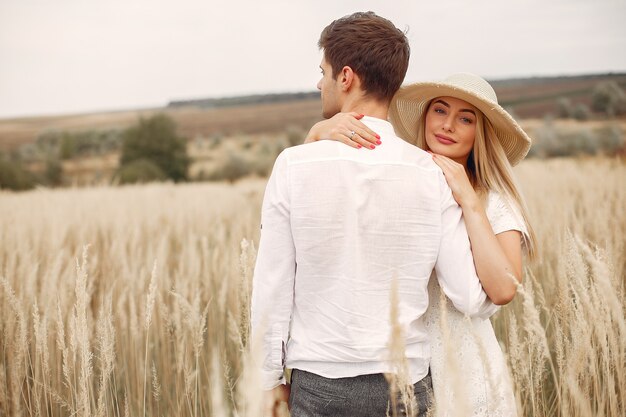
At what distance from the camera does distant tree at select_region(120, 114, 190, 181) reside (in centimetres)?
3058

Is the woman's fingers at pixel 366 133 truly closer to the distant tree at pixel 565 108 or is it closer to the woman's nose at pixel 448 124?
the woman's nose at pixel 448 124

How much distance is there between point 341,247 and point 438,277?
355 millimetres

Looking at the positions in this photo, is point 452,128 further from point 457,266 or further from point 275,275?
point 275,275

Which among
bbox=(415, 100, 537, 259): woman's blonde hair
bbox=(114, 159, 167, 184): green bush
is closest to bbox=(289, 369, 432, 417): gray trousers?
bbox=(415, 100, 537, 259): woman's blonde hair

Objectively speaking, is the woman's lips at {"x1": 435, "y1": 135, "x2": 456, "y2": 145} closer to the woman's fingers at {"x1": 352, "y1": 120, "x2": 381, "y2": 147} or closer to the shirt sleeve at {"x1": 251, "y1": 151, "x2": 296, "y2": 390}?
the woman's fingers at {"x1": 352, "y1": 120, "x2": 381, "y2": 147}

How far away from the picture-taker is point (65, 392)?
2.71 meters

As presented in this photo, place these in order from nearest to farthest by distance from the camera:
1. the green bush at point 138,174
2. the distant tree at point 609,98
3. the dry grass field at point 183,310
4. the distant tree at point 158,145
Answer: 1. the dry grass field at point 183,310
2. the green bush at point 138,174
3. the distant tree at point 609,98
4. the distant tree at point 158,145

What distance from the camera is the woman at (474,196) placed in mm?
1633

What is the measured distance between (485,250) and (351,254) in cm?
40

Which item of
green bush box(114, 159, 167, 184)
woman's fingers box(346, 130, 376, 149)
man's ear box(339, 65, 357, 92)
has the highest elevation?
man's ear box(339, 65, 357, 92)

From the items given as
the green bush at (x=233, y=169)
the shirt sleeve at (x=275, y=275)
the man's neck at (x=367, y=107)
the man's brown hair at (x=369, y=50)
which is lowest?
the green bush at (x=233, y=169)

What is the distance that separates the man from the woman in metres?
0.05

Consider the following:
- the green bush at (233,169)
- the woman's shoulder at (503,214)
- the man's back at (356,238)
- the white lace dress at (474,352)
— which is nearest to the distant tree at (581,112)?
the green bush at (233,169)

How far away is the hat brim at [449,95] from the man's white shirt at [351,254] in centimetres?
44
